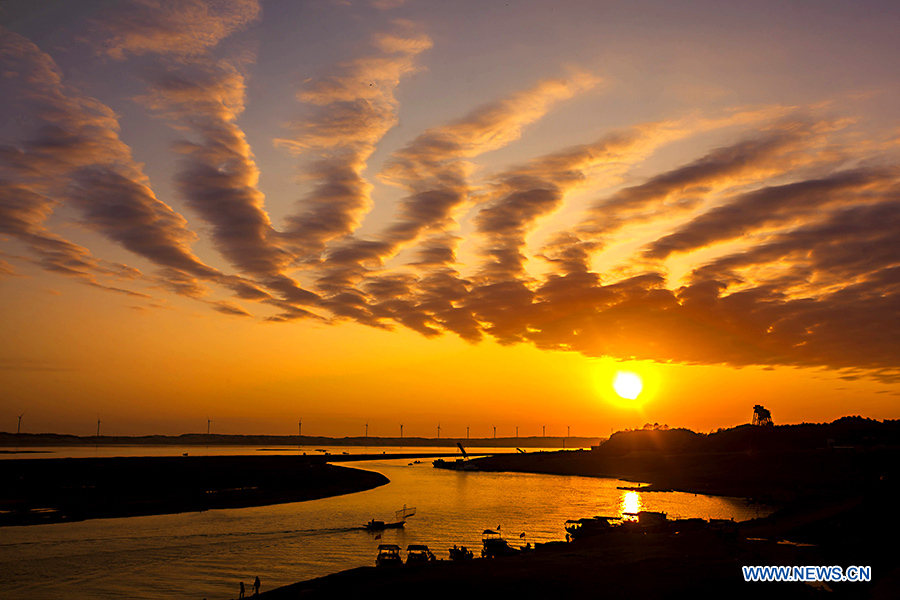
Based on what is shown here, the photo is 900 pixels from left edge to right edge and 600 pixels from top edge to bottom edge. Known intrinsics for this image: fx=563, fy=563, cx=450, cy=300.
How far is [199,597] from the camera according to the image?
151 feet

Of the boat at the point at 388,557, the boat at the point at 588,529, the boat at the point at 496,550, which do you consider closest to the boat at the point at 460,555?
the boat at the point at 496,550

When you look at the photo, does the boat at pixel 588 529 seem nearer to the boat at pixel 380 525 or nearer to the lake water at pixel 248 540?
the lake water at pixel 248 540

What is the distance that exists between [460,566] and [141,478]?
118 meters

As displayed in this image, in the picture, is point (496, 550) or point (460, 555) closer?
point (460, 555)

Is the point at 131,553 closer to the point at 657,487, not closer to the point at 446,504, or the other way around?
the point at 446,504

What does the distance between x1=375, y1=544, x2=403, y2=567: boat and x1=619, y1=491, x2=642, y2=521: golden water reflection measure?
51.8m

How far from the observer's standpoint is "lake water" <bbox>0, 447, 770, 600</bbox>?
5003 centimetres

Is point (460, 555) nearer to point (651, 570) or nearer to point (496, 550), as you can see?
point (496, 550)

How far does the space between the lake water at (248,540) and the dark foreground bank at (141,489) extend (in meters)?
7.42

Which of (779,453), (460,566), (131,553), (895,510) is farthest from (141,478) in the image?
(779,453)

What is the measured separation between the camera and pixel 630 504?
385ft

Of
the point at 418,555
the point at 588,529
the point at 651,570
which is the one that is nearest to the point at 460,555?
the point at 418,555

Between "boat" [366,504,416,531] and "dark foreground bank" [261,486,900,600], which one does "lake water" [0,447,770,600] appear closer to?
"boat" [366,504,416,531]

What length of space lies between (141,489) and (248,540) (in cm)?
6169
